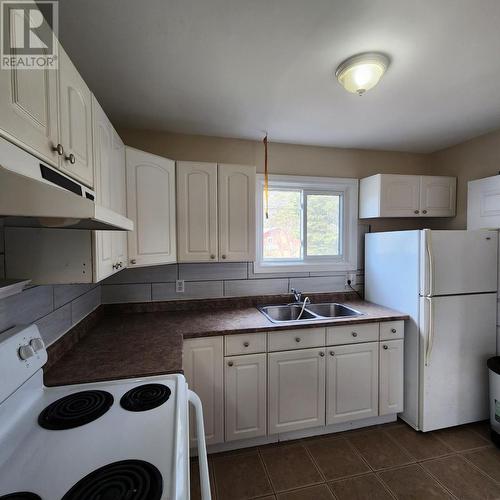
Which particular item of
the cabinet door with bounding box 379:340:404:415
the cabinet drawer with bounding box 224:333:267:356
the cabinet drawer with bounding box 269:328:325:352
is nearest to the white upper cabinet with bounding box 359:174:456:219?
the cabinet door with bounding box 379:340:404:415

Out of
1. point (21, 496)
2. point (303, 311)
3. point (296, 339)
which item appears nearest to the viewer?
point (21, 496)

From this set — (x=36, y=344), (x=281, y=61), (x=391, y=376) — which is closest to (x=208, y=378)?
(x=36, y=344)

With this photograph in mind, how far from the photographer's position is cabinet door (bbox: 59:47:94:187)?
94 cm

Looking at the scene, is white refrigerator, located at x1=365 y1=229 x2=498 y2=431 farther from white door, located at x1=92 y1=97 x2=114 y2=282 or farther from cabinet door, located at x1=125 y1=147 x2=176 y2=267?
white door, located at x1=92 y1=97 x2=114 y2=282

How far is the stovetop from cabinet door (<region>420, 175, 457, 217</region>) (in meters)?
2.68

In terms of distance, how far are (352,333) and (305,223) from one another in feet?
3.74

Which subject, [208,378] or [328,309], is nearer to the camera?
[208,378]

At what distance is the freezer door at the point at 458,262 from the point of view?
2002 mm

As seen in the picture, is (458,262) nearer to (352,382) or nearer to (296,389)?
(352,382)

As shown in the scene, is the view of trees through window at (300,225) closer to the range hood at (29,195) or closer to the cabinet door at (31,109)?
the cabinet door at (31,109)

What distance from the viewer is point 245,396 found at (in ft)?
6.21

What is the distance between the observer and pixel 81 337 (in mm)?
1694

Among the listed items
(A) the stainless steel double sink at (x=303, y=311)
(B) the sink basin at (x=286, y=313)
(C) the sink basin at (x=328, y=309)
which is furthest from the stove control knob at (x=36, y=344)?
(C) the sink basin at (x=328, y=309)

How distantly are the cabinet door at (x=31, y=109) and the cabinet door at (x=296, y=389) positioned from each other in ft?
5.62
